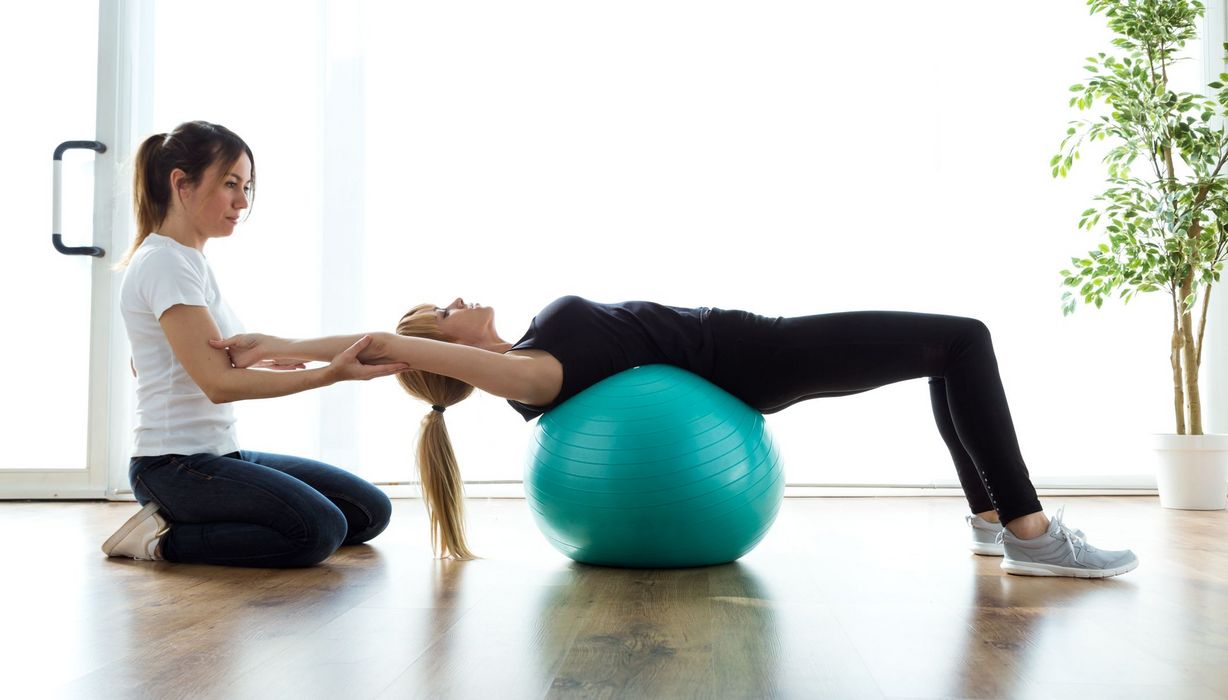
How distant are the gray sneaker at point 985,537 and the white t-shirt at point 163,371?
5.89 feet

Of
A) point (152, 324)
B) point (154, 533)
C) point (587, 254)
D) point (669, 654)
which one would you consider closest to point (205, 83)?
point (587, 254)

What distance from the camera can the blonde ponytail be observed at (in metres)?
2.29

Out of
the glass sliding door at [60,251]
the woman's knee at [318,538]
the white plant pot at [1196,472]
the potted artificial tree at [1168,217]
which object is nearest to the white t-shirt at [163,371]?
the woman's knee at [318,538]

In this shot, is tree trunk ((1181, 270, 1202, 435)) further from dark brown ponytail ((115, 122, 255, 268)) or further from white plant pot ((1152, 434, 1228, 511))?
dark brown ponytail ((115, 122, 255, 268))

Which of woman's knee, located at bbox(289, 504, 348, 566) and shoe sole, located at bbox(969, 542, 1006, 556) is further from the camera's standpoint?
shoe sole, located at bbox(969, 542, 1006, 556)

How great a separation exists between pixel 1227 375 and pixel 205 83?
4069 millimetres

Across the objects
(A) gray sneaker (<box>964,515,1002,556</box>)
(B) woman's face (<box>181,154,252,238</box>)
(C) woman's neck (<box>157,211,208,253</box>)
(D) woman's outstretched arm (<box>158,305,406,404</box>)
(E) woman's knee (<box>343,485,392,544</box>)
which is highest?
(B) woman's face (<box>181,154,252,238</box>)

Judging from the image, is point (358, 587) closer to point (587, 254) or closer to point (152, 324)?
point (152, 324)

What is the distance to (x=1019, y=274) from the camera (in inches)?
151

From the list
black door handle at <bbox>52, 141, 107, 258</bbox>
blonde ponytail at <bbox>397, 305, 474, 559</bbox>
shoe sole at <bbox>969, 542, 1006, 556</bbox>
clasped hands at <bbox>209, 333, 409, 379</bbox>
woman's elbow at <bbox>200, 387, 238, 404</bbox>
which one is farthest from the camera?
black door handle at <bbox>52, 141, 107, 258</bbox>

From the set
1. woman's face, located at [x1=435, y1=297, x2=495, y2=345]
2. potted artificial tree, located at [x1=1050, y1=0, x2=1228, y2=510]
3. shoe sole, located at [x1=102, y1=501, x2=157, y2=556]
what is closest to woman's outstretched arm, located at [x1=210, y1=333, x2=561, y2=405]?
woman's face, located at [x1=435, y1=297, x2=495, y2=345]

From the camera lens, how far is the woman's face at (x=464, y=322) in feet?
7.69

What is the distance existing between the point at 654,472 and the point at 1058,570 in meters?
0.86

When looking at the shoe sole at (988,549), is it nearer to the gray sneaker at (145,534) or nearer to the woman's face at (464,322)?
the woman's face at (464,322)
